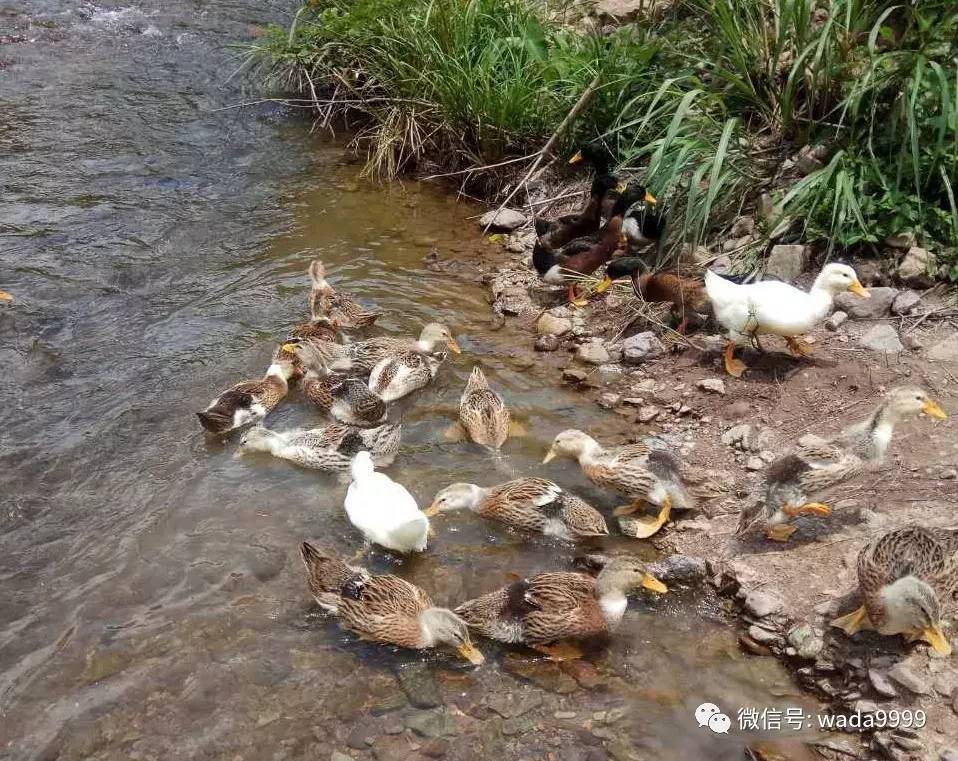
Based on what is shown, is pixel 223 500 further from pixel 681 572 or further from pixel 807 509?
pixel 807 509

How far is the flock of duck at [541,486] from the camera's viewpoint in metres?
4.05

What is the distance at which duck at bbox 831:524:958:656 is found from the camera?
143 inches

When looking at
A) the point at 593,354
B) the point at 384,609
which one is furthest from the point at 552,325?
the point at 384,609

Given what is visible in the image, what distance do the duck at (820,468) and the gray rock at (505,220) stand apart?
188 inches

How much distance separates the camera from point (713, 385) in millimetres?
5949

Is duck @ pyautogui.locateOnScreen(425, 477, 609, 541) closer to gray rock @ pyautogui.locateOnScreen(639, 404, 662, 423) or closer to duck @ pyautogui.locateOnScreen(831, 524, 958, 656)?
gray rock @ pyautogui.locateOnScreen(639, 404, 662, 423)

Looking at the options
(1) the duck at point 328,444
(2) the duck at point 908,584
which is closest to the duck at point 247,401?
(1) the duck at point 328,444

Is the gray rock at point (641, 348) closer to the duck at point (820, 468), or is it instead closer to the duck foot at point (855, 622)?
the duck at point (820, 468)

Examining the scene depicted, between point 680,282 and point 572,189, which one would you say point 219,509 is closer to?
point 680,282

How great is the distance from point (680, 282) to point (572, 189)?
280 centimetres

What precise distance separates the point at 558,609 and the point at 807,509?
1.53 m

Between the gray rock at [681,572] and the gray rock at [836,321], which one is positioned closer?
the gray rock at [681,572]

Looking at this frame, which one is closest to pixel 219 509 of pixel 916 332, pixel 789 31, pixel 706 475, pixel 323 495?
pixel 323 495

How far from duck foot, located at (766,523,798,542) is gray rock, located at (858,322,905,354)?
1913mm
